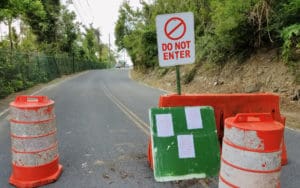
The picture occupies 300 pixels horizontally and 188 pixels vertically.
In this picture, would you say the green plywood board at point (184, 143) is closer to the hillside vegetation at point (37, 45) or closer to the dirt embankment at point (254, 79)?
the dirt embankment at point (254, 79)

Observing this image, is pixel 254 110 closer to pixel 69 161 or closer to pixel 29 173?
pixel 69 161

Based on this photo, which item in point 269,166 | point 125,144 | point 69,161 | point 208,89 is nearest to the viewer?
point 269,166

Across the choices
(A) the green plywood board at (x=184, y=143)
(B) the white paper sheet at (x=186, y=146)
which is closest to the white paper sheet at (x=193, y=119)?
(A) the green plywood board at (x=184, y=143)

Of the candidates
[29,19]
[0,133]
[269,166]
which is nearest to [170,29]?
[269,166]

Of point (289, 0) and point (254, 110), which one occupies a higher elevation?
point (289, 0)

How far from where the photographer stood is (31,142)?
441 centimetres

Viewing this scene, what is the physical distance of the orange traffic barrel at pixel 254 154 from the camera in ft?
10.7

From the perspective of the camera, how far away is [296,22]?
12.0 metres

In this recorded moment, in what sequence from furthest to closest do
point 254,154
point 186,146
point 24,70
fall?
point 24,70 → point 186,146 → point 254,154

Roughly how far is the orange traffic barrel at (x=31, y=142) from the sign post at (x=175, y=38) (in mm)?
1903

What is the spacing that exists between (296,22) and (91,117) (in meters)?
8.16

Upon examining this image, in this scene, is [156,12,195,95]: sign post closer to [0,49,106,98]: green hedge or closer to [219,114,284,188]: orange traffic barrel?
[219,114,284,188]: orange traffic barrel

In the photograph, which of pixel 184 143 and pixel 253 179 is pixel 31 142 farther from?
pixel 253 179

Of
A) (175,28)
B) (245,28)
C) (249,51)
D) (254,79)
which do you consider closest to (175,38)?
(175,28)
